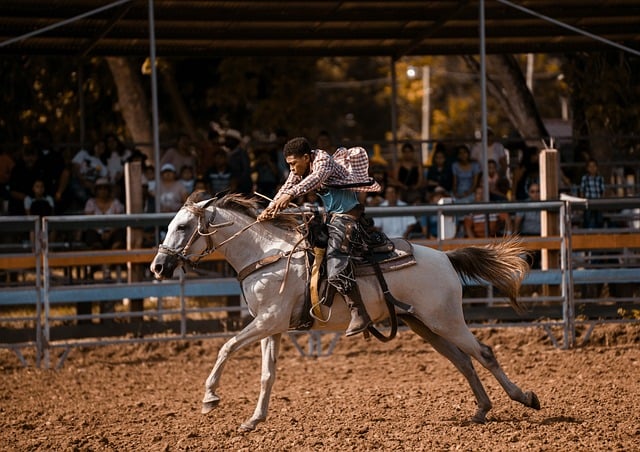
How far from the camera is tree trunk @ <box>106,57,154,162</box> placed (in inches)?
856

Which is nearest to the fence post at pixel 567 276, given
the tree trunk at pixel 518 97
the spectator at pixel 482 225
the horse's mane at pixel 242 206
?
Answer: the spectator at pixel 482 225

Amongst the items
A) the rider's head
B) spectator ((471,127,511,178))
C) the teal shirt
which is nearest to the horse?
the teal shirt

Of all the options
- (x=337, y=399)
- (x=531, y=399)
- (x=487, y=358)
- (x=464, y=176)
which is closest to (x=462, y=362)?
(x=487, y=358)

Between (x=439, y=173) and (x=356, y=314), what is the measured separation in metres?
8.25

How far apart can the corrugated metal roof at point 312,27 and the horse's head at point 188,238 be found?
5.46 meters

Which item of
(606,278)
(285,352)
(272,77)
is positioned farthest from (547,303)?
(272,77)

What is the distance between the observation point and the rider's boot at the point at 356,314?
9.39m

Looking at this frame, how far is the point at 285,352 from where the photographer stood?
567 inches

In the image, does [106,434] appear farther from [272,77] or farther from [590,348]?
[272,77]

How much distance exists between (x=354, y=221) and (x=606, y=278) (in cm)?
536

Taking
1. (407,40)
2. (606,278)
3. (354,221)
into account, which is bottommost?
(606,278)

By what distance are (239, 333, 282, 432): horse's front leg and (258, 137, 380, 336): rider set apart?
0.66m

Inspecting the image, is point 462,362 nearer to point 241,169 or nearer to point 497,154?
point 241,169

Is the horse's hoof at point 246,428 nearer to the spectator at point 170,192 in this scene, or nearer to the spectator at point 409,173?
the spectator at point 170,192
